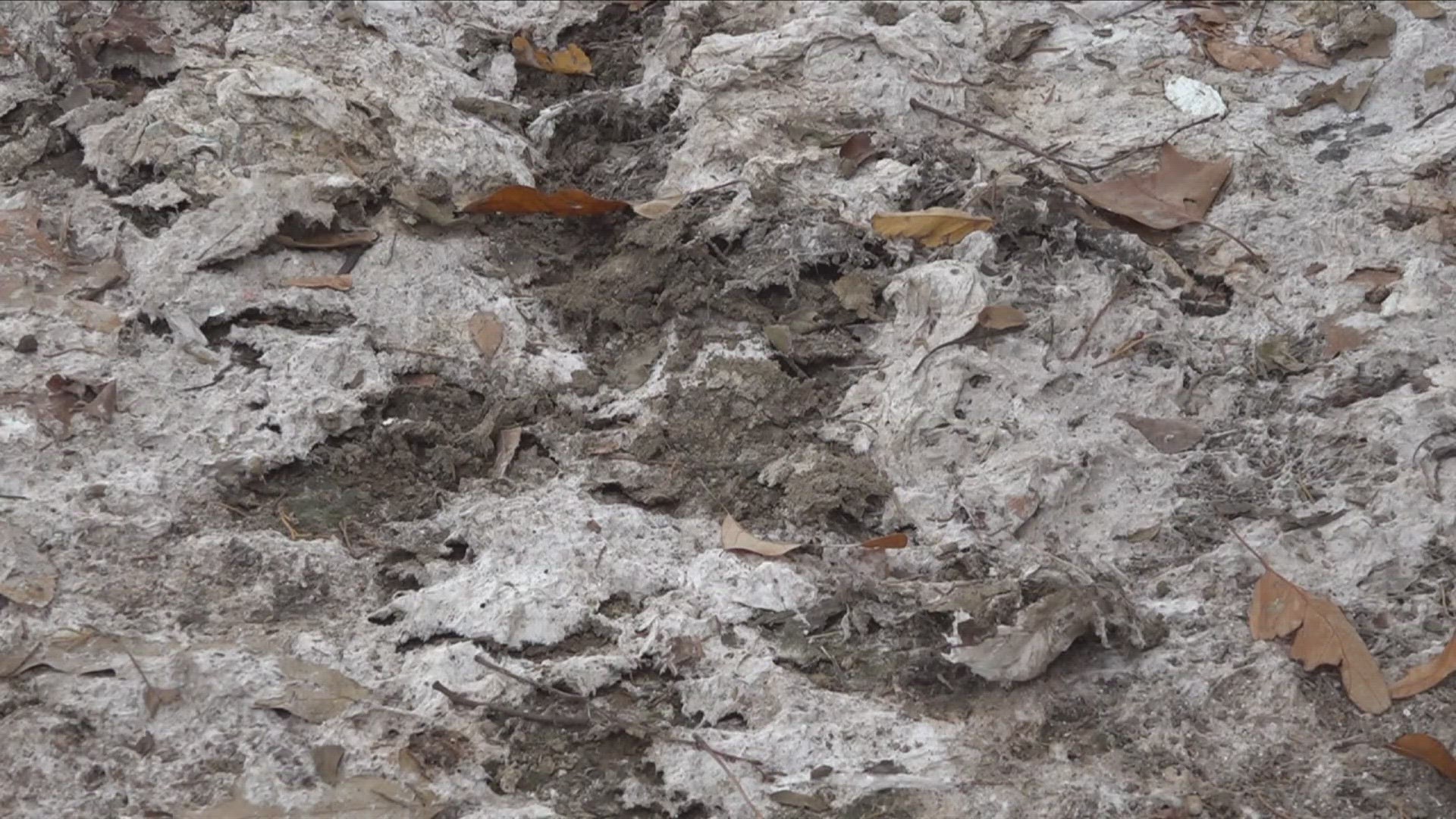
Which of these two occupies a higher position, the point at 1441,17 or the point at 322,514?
the point at 1441,17

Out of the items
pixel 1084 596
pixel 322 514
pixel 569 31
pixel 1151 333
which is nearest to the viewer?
pixel 1084 596

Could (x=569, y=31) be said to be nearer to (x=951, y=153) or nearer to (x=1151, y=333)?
(x=951, y=153)

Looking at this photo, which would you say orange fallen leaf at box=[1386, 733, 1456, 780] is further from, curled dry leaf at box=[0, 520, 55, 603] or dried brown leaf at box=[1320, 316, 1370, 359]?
curled dry leaf at box=[0, 520, 55, 603]

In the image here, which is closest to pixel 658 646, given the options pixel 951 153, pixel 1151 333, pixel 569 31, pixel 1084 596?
pixel 1084 596

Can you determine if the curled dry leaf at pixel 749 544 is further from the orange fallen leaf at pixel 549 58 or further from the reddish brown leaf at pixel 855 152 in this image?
the orange fallen leaf at pixel 549 58

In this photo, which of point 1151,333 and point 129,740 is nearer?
point 129,740

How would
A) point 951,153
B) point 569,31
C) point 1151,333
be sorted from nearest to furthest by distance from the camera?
point 1151,333 → point 951,153 → point 569,31
